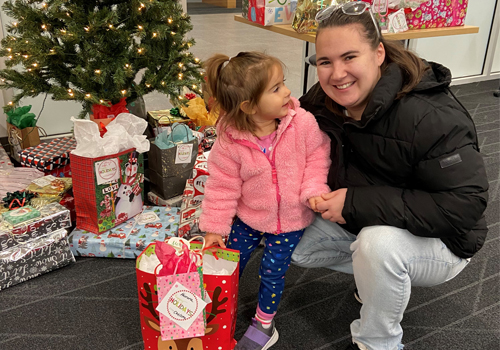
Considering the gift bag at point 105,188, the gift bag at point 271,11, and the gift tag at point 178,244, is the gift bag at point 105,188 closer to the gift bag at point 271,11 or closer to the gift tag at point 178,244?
the gift tag at point 178,244

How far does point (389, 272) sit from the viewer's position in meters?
1.25

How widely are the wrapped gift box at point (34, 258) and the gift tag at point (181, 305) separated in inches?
32.3

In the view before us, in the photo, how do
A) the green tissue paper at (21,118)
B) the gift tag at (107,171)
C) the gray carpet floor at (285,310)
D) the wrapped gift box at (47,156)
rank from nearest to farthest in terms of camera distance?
the gray carpet floor at (285,310) → the gift tag at (107,171) → the wrapped gift box at (47,156) → the green tissue paper at (21,118)

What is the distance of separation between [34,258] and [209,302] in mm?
917

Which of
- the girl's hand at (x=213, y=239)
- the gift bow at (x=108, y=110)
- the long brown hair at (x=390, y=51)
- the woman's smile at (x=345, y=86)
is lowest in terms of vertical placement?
the girl's hand at (x=213, y=239)

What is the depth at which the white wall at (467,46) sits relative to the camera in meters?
4.42

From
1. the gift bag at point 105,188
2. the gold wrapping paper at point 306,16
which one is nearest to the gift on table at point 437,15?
the gold wrapping paper at point 306,16

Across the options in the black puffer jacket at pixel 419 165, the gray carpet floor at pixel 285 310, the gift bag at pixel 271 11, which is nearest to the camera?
the black puffer jacket at pixel 419 165

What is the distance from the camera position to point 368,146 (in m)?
1.34

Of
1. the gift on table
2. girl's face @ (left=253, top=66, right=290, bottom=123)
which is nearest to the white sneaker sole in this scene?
girl's face @ (left=253, top=66, right=290, bottom=123)

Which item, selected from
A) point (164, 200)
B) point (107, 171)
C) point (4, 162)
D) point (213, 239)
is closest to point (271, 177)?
point (213, 239)

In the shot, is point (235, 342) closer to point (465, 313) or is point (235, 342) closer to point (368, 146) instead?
point (368, 146)

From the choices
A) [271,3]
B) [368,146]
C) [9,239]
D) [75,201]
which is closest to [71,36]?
[75,201]

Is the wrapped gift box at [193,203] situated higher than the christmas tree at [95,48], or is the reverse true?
the christmas tree at [95,48]
